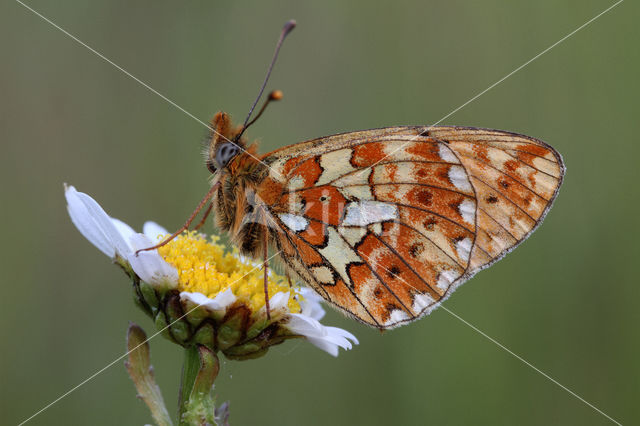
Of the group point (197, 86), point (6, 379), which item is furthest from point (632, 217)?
point (6, 379)

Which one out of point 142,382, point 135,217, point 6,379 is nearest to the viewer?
point 142,382

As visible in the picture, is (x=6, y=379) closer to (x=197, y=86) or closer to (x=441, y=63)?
(x=197, y=86)

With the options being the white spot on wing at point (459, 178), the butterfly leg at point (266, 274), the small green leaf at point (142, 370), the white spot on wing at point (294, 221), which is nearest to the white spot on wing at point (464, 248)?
the white spot on wing at point (459, 178)

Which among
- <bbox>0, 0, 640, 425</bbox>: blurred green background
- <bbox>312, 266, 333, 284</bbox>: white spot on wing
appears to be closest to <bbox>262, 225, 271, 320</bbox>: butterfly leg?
<bbox>312, 266, 333, 284</bbox>: white spot on wing

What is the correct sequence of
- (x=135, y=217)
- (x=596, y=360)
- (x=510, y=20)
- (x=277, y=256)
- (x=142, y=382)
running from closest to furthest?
(x=142, y=382), (x=277, y=256), (x=596, y=360), (x=135, y=217), (x=510, y=20)

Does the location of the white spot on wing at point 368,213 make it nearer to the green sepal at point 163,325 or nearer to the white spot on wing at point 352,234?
the white spot on wing at point 352,234

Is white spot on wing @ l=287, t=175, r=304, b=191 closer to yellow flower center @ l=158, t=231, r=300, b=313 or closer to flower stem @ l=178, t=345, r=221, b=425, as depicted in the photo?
yellow flower center @ l=158, t=231, r=300, b=313
